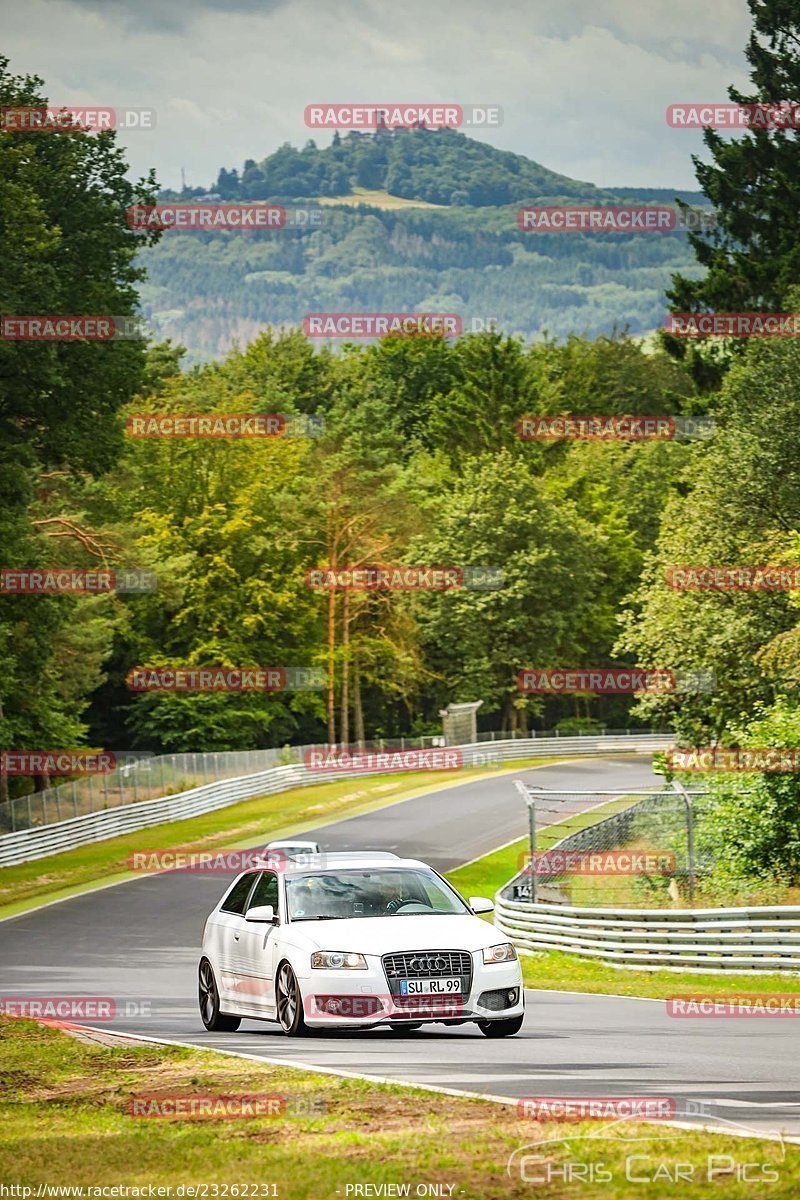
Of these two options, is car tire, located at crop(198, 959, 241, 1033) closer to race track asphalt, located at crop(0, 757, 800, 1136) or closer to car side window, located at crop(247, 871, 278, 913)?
race track asphalt, located at crop(0, 757, 800, 1136)

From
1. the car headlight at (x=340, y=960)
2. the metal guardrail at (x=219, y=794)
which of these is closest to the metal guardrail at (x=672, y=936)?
the car headlight at (x=340, y=960)

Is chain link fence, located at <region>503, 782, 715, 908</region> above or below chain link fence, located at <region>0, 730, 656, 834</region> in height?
above

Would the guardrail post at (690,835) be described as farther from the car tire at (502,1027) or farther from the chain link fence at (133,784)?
the chain link fence at (133,784)

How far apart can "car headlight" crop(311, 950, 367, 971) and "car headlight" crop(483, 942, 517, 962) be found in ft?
3.11

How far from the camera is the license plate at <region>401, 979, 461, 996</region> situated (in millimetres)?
13023

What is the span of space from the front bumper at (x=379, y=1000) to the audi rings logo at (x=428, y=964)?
8.1 inches

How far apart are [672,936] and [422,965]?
11152 millimetres

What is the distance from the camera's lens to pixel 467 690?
90.7 metres

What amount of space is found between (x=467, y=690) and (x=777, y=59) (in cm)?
3971

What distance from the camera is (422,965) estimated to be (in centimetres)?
1305

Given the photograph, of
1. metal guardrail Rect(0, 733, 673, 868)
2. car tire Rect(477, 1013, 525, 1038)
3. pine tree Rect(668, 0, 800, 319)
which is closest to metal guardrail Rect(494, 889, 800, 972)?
car tire Rect(477, 1013, 525, 1038)

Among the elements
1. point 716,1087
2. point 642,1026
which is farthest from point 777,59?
point 716,1087

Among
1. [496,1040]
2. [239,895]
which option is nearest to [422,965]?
[496,1040]

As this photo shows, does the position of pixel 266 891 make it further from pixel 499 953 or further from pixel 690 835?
pixel 690 835
